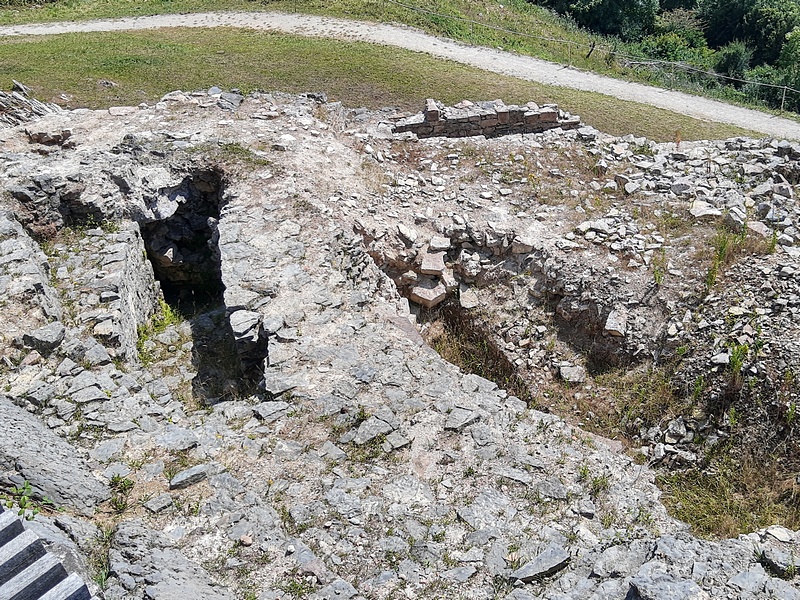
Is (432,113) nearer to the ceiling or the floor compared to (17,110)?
nearer to the ceiling

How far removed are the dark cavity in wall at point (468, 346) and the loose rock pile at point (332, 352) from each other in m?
0.23

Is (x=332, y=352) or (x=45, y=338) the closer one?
(x=45, y=338)

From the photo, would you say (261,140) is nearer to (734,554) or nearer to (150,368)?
(150,368)

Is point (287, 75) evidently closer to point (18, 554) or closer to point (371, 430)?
point (371, 430)

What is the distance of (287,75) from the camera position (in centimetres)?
1931

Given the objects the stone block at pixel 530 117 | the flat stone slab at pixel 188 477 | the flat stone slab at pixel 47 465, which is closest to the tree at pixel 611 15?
the stone block at pixel 530 117

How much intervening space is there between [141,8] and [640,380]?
2568cm

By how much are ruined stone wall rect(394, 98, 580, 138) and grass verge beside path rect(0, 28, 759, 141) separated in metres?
2.74

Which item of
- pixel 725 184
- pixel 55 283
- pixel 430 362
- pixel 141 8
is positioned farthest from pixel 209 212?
pixel 141 8

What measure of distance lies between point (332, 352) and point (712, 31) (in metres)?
34.2

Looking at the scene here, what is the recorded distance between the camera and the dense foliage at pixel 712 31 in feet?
89.6

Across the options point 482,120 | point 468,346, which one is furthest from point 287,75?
point 468,346

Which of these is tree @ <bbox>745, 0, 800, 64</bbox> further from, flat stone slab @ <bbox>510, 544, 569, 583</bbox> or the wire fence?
flat stone slab @ <bbox>510, 544, 569, 583</bbox>

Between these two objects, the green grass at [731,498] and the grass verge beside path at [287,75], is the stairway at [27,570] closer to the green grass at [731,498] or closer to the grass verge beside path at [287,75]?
the green grass at [731,498]
